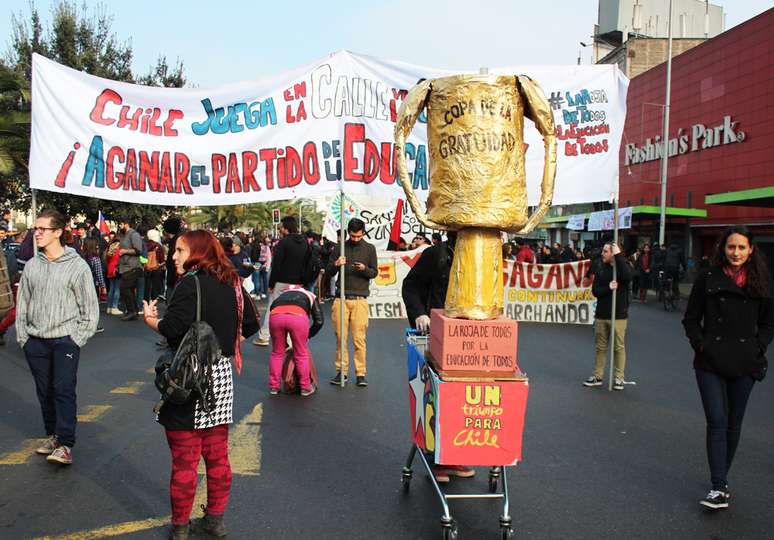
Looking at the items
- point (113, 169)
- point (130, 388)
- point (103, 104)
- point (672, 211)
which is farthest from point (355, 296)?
point (672, 211)

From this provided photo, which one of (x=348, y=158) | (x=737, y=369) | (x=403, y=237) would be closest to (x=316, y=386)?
(x=348, y=158)

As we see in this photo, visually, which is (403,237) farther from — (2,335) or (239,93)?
(239,93)

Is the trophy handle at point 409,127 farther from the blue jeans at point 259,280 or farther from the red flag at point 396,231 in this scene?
the blue jeans at point 259,280

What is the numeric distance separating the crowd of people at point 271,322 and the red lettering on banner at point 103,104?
4.35 ft

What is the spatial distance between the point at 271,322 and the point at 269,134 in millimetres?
1901

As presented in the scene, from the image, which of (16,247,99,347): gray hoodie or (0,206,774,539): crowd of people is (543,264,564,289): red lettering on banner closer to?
→ (0,206,774,539): crowd of people

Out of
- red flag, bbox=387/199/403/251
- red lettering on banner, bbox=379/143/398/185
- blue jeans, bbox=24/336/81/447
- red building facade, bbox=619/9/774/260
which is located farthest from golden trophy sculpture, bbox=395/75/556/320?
red building facade, bbox=619/9/774/260

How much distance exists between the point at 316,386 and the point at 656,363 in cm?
498

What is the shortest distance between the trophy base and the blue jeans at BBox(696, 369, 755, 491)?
151 cm

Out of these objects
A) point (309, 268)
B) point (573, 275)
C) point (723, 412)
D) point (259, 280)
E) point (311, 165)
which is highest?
point (311, 165)

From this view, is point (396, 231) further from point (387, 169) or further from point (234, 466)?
point (234, 466)

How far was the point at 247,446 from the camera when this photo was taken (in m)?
5.14

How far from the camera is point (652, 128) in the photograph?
31.6 metres

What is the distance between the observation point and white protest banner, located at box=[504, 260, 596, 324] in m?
13.4
